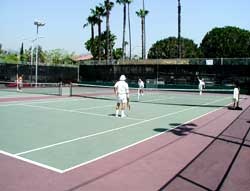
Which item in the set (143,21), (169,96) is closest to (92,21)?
(143,21)

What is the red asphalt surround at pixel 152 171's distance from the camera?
573 centimetres

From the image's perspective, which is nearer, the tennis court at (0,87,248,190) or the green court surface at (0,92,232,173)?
the tennis court at (0,87,248,190)

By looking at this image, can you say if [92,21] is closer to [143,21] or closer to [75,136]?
[143,21]

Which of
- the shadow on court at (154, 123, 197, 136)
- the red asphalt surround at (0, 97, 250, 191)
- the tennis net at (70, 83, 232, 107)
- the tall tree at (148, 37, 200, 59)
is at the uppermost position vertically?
the tall tree at (148, 37, 200, 59)

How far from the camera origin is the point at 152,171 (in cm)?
661

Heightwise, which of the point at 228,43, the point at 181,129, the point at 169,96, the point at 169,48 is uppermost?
the point at 228,43

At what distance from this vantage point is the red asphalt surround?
5730 millimetres

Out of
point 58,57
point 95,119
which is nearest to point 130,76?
point 95,119

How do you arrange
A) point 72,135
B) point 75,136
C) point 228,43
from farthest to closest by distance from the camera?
point 228,43 → point 72,135 → point 75,136

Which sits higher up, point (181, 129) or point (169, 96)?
point (181, 129)

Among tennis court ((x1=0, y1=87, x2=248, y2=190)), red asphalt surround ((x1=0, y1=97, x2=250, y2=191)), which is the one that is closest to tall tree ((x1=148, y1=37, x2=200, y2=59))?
tennis court ((x1=0, y1=87, x2=248, y2=190))

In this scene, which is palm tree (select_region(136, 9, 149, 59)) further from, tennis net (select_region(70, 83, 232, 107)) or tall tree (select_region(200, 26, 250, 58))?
tall tree (select_region(200, 26, 250, 58))

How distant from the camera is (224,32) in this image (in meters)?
73.0

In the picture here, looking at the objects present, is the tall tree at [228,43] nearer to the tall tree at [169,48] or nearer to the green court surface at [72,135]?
the tall tree at [169,48]
